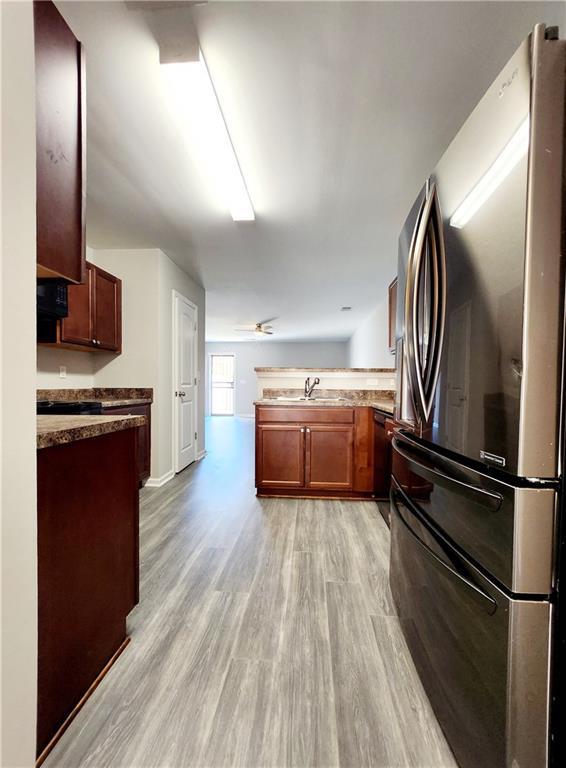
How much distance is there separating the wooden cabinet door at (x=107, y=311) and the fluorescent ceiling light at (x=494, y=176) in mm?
3096

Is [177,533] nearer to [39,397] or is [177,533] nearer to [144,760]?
[144,760]

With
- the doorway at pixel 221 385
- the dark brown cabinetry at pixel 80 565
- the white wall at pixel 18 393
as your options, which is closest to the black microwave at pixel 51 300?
the dark brown cabinetry at pixel 80 565

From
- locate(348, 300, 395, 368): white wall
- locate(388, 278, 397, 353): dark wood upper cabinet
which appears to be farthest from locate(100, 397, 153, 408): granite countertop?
locate(348, 300, 395, 368): white wall

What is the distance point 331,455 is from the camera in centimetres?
292

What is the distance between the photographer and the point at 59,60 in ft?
3.09

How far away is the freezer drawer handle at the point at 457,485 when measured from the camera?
73cm

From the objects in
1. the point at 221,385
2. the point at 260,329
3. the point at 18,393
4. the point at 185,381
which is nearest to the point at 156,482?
the point at 185,381

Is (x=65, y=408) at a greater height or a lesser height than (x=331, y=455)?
greater

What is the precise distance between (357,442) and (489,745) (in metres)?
2.20

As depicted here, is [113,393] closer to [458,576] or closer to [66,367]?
[66,367]

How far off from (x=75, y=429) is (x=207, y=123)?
1682mm

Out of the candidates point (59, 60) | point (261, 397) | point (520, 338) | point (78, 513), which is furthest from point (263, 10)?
point (261, 397)

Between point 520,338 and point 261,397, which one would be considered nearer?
point 520,338

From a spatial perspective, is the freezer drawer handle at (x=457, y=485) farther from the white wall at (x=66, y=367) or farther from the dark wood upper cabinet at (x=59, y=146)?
the white wall at (x=66, y=367)
